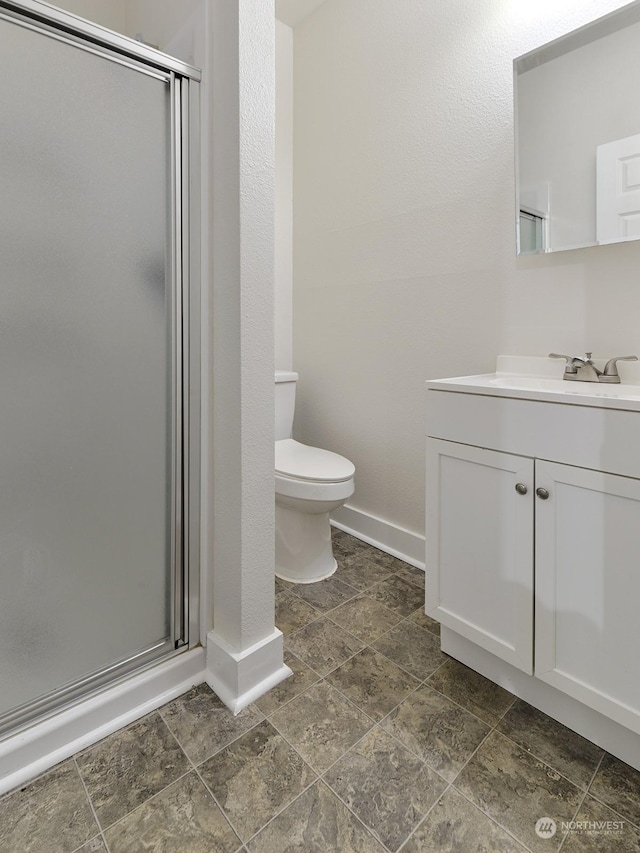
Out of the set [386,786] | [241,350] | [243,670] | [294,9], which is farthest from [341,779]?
[294,9]

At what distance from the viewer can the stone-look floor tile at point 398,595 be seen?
1773 mm

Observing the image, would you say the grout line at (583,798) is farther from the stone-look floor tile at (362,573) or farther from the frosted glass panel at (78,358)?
the frosted glass panel at (78,358)

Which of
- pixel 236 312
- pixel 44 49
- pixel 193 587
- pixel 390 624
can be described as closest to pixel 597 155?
pixel 236 312

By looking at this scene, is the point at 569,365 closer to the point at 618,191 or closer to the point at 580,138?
the point at 618,191

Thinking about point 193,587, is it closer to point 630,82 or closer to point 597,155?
point 597,155

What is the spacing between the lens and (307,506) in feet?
6.11

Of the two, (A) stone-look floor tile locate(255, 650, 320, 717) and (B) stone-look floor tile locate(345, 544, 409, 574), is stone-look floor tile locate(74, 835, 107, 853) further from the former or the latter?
(B) stone-look floor tile locate(345, 544, 409, 574)

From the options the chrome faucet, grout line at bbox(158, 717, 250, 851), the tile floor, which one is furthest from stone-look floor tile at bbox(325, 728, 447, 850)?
the chrome faucet

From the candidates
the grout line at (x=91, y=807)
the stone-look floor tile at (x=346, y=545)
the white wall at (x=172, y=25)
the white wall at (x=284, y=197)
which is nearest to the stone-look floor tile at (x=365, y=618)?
the stone-look floor tile at (x=346, y=545)

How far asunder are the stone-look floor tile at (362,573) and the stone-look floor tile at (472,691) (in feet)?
1.74

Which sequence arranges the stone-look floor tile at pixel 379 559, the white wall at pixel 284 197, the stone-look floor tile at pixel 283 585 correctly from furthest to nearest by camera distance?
the white wall at pixel 284 197, the stone-look floor tile at pixel 379 559, the stone-look floor tile at pixel 283 585

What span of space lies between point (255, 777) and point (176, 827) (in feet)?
0.62

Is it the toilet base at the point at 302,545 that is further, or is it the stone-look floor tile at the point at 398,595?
the toilet base at the point at 302,545

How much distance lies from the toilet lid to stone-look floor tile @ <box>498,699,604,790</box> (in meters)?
0.94
